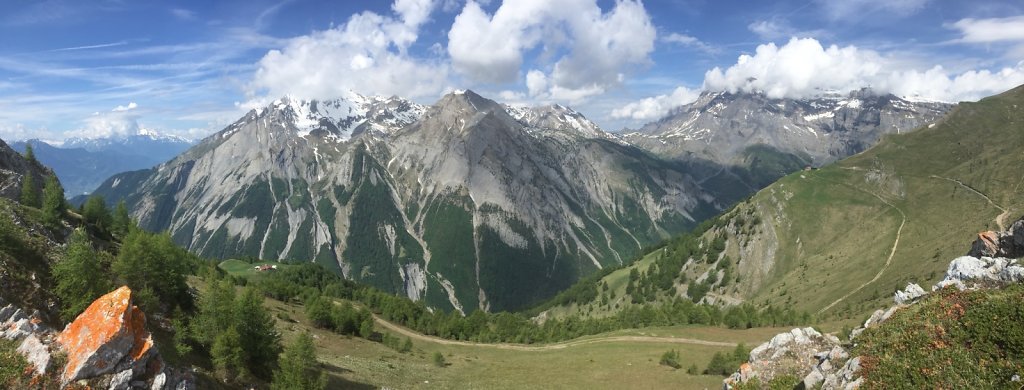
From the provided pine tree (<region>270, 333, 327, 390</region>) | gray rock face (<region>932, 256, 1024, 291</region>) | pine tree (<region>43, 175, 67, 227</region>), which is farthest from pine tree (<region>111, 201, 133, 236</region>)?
gray rock face (<region>932, 256, 1024, 291</region>)

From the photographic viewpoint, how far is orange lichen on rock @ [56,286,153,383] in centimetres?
2355

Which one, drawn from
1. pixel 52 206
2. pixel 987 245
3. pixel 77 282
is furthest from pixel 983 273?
pixel 52 206

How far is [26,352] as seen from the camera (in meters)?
23.6

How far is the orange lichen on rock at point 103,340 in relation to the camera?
23547 millimetres

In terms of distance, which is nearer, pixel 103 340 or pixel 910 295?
pixel 103 340

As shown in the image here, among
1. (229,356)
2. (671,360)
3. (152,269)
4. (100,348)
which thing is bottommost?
(671,360)

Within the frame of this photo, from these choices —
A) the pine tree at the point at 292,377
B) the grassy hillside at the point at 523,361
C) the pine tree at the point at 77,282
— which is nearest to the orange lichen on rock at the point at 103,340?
the pine tree at the point at 77,282

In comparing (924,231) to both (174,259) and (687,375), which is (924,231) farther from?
(174,259)

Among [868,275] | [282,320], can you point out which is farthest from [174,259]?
[868,275]

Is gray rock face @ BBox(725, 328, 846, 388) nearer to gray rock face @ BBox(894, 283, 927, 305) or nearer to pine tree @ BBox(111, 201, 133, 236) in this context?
gray rock face @ BBox(894, 283, 927, 305)

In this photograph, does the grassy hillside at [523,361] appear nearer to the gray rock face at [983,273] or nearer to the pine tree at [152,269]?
the pine tree at [152,269]

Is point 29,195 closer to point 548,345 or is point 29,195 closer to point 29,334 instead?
point 29,334

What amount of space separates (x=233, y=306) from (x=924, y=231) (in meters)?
212

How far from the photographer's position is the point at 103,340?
24.0 m
